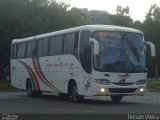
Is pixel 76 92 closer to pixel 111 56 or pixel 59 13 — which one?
pixel 111 56

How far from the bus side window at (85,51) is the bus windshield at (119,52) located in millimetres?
366

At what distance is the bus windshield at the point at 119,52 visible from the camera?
23.1 m

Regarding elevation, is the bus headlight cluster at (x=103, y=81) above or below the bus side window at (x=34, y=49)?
below

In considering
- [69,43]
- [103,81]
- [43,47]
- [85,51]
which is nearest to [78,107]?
[103,81]

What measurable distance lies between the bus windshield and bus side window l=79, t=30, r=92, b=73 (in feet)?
1.20

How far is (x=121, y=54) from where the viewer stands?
76.6 ft

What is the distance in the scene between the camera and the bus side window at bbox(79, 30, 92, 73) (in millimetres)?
23359

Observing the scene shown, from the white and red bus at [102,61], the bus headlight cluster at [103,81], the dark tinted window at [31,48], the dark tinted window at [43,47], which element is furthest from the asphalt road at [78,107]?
the dark tinted window at [31,48]

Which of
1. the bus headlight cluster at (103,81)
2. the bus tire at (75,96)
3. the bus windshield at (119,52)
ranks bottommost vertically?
the bus tire at (75,96)

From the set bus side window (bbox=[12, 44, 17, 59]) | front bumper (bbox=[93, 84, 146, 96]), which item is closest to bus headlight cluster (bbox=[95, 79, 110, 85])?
front bumper (bbox=[93, 84, 146, 96])

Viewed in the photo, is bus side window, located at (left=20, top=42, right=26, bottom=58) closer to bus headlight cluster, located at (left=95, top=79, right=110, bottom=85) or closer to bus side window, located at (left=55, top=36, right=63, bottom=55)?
bus side window, located at (left=55, top=36, right=63, bottom=55)

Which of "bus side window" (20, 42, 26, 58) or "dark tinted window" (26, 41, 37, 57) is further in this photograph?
"bus side window" (20, 42, 26, 58)

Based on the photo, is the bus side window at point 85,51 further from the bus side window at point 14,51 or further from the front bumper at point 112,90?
the bus side window at point 14,51

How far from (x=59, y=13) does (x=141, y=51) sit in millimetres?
33408
